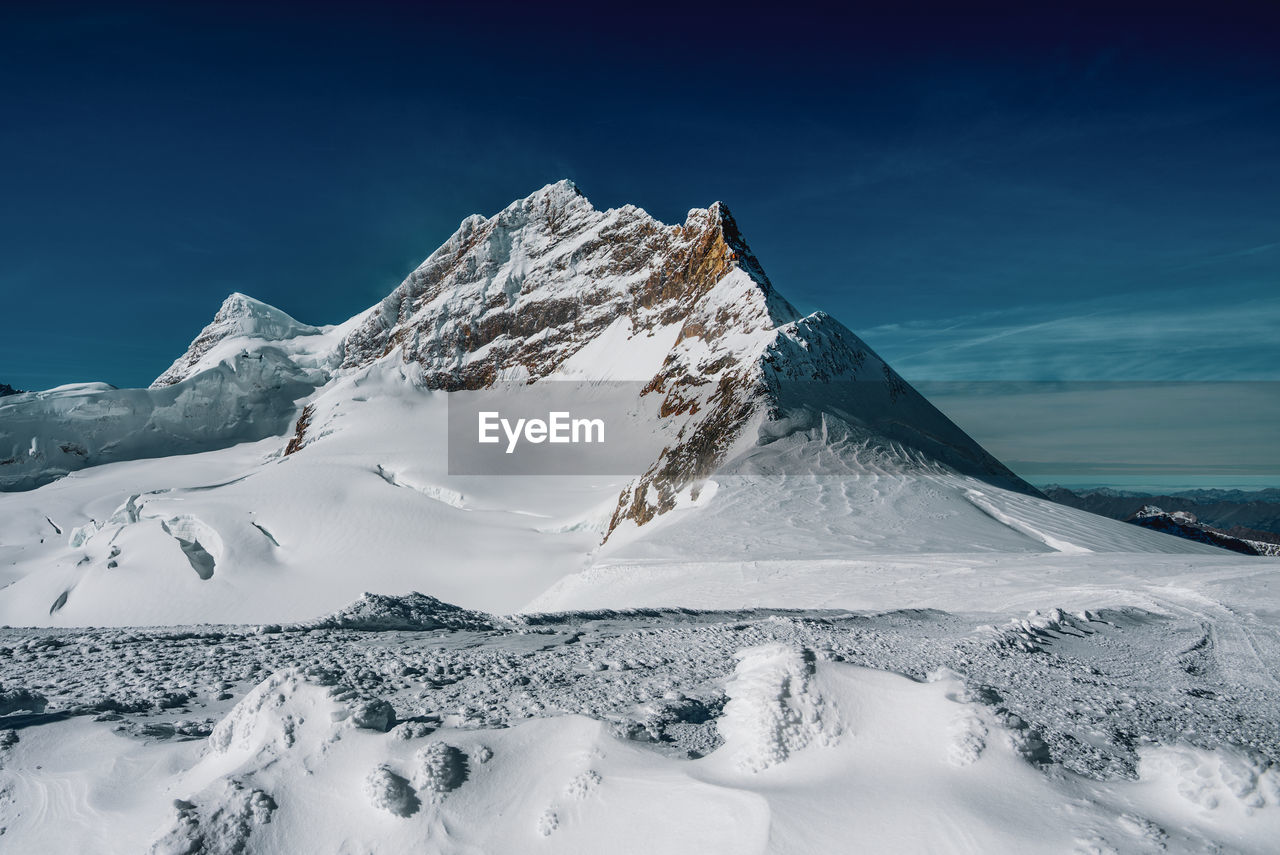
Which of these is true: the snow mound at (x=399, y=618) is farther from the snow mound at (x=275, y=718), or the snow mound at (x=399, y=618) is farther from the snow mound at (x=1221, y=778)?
the snow mound at (x=1221, y=778)

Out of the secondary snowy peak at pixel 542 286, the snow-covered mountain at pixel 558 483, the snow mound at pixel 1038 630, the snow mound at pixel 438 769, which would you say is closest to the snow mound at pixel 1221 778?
the snow mound at pixel 1038 630

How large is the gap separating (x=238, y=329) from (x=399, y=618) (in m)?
92.0

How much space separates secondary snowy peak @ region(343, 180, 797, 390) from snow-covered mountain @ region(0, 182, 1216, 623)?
1.18 feet

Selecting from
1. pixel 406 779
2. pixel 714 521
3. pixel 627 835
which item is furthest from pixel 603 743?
pixel 714 521

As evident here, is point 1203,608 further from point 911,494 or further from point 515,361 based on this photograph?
point 515,361

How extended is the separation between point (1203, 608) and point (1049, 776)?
21.2 feet

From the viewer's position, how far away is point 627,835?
2.93 m

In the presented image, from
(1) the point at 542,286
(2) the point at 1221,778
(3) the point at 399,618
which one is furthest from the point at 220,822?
(1) the point at 542,286

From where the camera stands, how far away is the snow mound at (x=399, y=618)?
718cm

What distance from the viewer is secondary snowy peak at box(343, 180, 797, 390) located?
48.5 metres

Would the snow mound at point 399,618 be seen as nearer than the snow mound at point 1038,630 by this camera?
No

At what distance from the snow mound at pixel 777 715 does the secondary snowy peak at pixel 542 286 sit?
3554 cm

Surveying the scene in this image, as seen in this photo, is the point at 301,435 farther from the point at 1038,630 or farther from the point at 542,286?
the point at 1038,630

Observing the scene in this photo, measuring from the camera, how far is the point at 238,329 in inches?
3334
